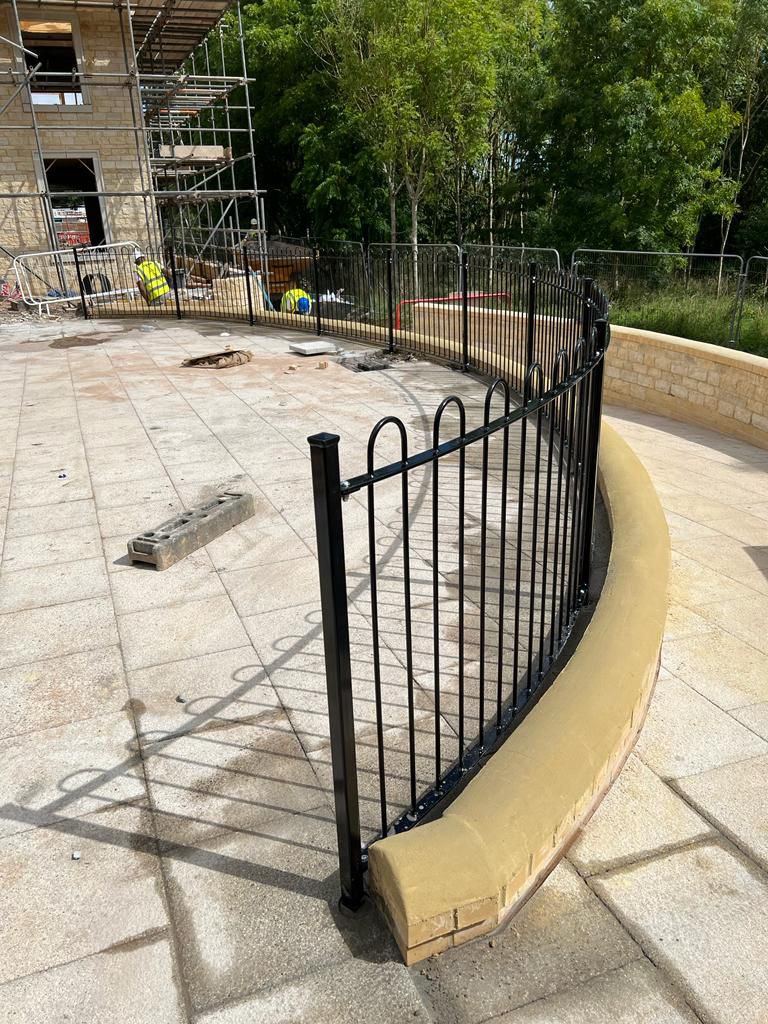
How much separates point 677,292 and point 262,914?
545 inches

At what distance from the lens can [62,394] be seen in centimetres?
960

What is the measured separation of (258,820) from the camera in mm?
2715

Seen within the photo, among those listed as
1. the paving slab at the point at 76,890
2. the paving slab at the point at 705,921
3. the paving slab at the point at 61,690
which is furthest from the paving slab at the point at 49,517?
the paving slab at the point at 705,921

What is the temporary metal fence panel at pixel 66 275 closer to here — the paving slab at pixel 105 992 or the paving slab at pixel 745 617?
the paving slab at pixel 745 617

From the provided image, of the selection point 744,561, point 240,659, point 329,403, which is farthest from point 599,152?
point 240,659

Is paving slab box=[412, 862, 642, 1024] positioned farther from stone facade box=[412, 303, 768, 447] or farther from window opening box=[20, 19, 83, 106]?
window opening box=[20, 19, 83, 106]

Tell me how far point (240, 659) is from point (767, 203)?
91.7 ft

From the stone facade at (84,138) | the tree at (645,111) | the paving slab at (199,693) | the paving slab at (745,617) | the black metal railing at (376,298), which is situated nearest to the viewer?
the paving slab at (199,693)

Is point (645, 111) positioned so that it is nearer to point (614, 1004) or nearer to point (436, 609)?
point (436, 609)

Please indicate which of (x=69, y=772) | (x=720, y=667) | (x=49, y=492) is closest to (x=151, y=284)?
(x=49, y=492)

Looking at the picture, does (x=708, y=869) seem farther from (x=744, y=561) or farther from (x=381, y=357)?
(x=381, y=357)

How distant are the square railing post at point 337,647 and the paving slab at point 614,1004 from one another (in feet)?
1.91

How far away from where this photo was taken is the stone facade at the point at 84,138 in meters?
18.8

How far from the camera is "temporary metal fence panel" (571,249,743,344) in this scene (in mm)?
12695
